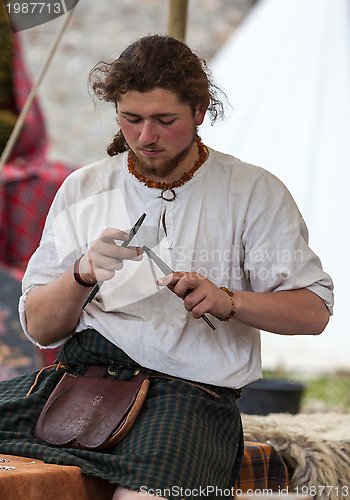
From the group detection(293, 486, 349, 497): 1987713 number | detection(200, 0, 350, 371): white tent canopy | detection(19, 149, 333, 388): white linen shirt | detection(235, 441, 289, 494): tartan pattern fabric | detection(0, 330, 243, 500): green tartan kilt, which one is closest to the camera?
detection(0, 330, 243, 500): green tartan kilt

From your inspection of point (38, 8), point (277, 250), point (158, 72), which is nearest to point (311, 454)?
point (277, 250)

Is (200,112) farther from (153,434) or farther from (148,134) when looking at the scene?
(153,434)

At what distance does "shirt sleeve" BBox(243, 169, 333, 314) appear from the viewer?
1.54 meters

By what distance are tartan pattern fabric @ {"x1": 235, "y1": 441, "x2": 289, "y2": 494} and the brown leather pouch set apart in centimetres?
38

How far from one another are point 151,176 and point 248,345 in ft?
1.40

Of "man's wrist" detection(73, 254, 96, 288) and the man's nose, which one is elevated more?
the man's nose

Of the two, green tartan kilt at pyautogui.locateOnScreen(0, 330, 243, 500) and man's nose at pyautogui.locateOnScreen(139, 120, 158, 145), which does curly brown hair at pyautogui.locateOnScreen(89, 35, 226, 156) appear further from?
green tartan kilt at pyautogui.locateOnScreen(0, 330, 243, 500)

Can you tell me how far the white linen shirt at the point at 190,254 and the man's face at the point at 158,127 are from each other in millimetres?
92

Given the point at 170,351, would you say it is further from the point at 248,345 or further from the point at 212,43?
the point at 212,43

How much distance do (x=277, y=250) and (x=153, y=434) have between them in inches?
18.3

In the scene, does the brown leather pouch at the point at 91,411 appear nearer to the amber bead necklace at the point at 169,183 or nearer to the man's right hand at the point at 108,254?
the man's right hand at the point at 108,254

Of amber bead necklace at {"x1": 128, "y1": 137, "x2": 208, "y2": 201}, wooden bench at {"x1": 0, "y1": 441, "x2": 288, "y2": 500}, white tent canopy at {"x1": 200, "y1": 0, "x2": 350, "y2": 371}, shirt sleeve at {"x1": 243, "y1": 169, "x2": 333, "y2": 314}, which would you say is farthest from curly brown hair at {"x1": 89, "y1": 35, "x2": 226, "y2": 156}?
white tent canopy at {"x1": 200, "y1": 0, "x2": 350, "y2": 371}

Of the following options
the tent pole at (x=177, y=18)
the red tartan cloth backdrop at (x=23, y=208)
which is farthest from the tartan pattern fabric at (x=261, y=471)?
the red tartan cloth backdrop at (x=23, y=208)

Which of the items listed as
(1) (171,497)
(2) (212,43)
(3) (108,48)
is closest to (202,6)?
(2) (212,43)
